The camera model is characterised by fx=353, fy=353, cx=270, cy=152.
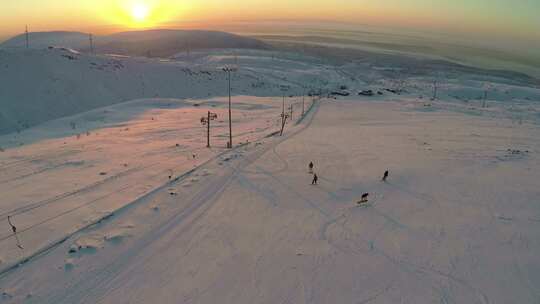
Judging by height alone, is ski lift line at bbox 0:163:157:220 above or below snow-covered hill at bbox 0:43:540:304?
above

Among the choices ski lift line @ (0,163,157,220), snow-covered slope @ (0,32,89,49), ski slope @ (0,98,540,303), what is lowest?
ski slope @ (0,98,540,303)

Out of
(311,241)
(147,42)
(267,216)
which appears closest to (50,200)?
(267,216)

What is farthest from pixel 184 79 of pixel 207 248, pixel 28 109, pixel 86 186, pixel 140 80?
pixel 207 248

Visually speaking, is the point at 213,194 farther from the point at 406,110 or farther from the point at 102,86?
the point at 102,86

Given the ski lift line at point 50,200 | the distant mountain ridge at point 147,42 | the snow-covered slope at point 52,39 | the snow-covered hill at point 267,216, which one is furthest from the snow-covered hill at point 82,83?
the snow-covered slope at point 52,39

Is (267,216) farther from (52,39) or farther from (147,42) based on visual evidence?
(52,39)

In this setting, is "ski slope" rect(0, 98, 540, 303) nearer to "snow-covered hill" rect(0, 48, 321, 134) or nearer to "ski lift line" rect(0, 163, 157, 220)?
"ski lift line" rect(0, 163, 157, 220)

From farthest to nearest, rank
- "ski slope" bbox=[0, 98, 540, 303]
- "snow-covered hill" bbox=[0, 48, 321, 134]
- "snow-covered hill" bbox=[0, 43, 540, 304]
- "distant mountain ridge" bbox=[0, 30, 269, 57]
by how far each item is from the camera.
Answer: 1. "distant mountain ridge" bbox=[0, 30, 269, 57]
2. "snow-covered hill" bbox=[0, 48, 321, 134]
3. "snow-covered hill" bbox=[0, 43, 540, 304]
4. "ski slope" bbox=[0, 98, 540, 303]

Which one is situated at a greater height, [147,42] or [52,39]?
[52,39]

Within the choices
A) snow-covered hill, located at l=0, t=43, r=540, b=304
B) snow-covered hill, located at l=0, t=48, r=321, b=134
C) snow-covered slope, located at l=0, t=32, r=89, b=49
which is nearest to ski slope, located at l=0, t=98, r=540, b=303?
snow-covered hill, located at l=0, t=43, r=540, b=304
